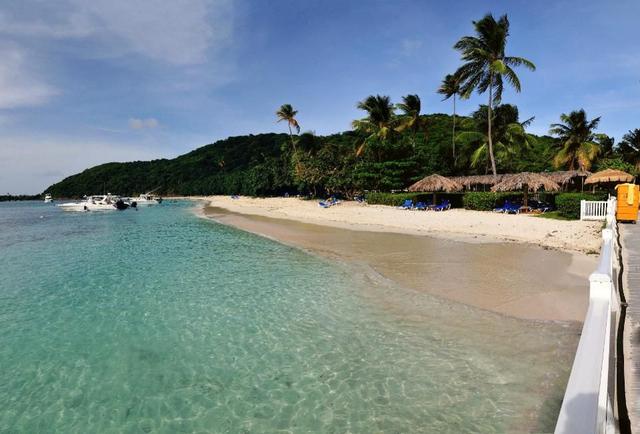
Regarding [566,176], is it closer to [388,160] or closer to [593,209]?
[593,209]

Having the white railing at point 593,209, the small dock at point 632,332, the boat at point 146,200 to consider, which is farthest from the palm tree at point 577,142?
the boat at point 146,200

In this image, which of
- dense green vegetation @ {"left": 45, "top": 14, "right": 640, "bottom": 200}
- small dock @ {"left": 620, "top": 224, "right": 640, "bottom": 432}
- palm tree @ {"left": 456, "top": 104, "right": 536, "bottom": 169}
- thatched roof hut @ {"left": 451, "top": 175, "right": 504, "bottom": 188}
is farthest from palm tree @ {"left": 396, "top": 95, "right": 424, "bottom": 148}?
small dock @ {"left": 620, "top": 224, "right": 640, "bottom": 432}

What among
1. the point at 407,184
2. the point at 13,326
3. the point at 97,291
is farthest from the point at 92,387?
the point at 407,184

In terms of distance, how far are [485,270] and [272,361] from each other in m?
7.69

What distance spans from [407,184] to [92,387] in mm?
35156

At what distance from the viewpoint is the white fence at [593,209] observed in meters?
18.5

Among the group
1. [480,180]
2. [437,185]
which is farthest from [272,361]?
[480,180]

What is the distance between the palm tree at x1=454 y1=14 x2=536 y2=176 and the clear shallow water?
2419cm

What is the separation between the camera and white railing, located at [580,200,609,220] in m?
18.5

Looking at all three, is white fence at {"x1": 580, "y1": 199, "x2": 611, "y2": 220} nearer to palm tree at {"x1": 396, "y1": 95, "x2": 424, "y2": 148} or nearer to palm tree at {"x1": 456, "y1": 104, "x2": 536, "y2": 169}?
palm tree at {"x1": 456, "y1": 104, "x2": 536, "y2": 169}

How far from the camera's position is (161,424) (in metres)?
4.84

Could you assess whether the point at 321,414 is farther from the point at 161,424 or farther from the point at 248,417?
the point at 161,424

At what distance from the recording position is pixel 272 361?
6.34 m

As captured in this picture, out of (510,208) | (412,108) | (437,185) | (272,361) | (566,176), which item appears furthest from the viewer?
(412,108)
